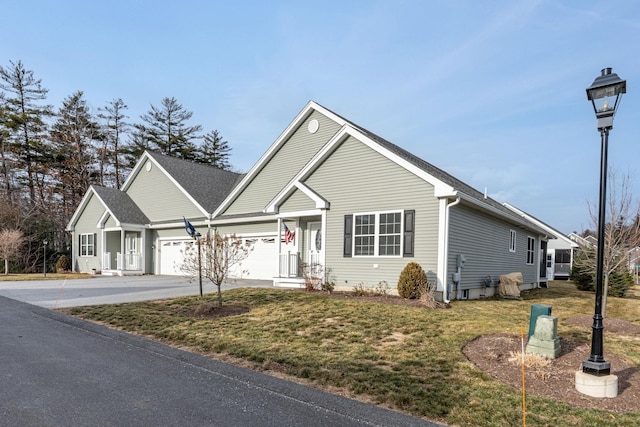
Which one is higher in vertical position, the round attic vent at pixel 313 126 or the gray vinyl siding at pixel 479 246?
the round attic vent at pixel 313 126

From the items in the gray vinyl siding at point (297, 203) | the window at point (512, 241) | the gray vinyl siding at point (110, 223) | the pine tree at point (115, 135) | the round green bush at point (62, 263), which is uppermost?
the pine tree at point (115, 135)

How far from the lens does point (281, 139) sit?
18.0 metres

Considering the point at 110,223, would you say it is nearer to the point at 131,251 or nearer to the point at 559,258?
the point at 131,251

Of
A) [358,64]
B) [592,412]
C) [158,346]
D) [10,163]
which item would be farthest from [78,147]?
[592,412]

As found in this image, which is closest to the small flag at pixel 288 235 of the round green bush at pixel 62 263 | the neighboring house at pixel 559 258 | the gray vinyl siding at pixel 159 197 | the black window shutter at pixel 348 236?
the black window shutter at pixel 348 236

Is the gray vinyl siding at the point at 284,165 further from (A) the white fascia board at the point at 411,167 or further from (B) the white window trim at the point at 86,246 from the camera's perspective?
(B) the white window trim at the point at 86,246

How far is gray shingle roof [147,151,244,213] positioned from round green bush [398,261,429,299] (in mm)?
12512

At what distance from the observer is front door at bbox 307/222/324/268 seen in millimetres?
14219

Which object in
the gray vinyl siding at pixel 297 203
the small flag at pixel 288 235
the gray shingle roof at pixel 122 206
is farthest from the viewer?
the gray shingle roof at pixel 122 206

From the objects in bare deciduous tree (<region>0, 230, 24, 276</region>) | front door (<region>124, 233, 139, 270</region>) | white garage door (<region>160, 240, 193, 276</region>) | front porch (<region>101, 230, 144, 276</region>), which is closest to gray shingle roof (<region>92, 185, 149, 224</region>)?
front porch (<region>101, 230, 144, 276</region>)

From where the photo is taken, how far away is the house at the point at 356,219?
38.6 feet

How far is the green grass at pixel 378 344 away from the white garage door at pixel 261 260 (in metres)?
6.07

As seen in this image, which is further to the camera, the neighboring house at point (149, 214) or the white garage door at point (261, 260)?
the neighboring house at point (149, 214)

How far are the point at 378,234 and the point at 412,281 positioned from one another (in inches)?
80.9
